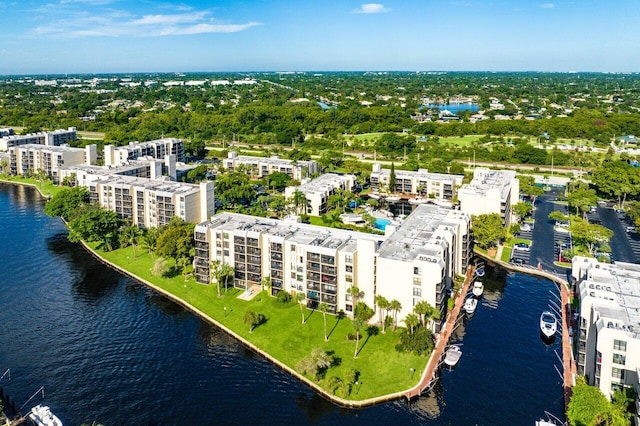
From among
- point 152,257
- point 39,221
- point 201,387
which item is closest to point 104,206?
point 39,221

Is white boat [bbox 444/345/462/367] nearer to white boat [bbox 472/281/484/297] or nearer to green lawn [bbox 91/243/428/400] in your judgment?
green lawn [bbox 91/243/428/400]

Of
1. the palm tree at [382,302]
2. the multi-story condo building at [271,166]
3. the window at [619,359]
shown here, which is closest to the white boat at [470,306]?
the palm tree at [382,302]

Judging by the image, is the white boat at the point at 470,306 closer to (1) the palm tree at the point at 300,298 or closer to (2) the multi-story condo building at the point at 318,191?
(1) the palm tree at the point at 300,298

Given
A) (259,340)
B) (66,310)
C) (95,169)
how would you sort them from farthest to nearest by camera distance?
(95,169) < (66,310) < (259,340)

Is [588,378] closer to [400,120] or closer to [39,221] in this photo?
[39,221]

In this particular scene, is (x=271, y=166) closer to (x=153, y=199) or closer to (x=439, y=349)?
(x=153, y=199)

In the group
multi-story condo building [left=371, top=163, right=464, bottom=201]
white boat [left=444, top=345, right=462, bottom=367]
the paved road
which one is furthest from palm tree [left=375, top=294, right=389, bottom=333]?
multi-story condo building [left=371, top=163, right=464, bottom=201]
